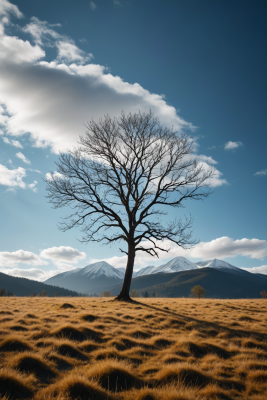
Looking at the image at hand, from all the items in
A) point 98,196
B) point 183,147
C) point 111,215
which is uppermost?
point 183,147

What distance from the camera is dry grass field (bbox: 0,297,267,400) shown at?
423cm

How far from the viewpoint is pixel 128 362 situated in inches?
236

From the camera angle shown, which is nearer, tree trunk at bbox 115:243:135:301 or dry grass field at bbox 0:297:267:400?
dry grass field at bbox 0:297:267:400

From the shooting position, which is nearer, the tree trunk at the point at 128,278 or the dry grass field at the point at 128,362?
the dry grass field at the point at 128,362

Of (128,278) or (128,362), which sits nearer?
(128,362)

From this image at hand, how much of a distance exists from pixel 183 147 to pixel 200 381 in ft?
61.9

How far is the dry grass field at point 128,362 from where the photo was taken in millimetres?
4230

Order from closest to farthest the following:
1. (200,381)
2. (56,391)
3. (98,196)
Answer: (56,391) < (200,381) < (98,196)

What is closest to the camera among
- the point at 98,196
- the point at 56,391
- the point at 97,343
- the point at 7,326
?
the point at 56,391

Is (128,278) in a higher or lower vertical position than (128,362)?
higher

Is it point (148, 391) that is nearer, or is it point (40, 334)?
point (148, 391)

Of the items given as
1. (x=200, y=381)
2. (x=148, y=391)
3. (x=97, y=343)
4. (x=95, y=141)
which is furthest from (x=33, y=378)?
(x=95, y=141)

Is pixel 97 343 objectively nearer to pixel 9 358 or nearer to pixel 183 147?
pixel 9 358

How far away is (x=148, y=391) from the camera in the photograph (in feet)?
13.7
